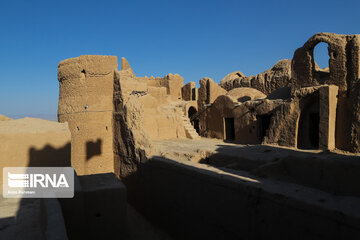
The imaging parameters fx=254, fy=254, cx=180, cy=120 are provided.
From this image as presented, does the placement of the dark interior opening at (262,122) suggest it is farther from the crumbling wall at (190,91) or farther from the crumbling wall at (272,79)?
the crumbling wall at (190,91)

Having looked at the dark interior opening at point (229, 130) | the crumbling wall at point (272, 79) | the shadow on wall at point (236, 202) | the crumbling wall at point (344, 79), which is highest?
the crumbling wall at point (272, 79)

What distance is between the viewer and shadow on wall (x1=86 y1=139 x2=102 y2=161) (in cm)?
952

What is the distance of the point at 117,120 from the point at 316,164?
659cm

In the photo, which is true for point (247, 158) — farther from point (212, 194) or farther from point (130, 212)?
point (130, 212)

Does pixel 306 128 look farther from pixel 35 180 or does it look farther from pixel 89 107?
pixel 35 180

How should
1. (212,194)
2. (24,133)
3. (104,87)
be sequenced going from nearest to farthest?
(212,194) < (24,133) < (104,87)

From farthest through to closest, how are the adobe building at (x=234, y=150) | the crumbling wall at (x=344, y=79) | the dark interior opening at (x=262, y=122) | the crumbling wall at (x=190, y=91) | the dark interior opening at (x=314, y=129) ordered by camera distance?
the crumbling wall at (x=190, y=91), the dark interior opening at (x=262, y=122), the dark interior opening at (x=314, y=129), the crumbling wall at (x=344, y=79), the adobe building at (x=234, y=150)

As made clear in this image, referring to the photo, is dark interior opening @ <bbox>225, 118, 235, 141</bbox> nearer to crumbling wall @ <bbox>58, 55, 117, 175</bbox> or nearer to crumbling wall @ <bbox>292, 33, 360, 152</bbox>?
crumbling wall @ <bbox>292, 33, 360, 152</bbox>

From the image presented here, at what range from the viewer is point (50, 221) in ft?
9.98

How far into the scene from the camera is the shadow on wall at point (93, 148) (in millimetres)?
9523

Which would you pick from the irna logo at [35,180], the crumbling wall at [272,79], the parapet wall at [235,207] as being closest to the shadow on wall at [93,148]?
the parapet wall at [235,207]

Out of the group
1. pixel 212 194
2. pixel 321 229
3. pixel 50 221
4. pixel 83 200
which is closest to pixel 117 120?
pixel 83 200

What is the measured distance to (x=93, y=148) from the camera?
959cm

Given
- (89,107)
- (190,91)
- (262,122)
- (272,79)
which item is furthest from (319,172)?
(190,91)
